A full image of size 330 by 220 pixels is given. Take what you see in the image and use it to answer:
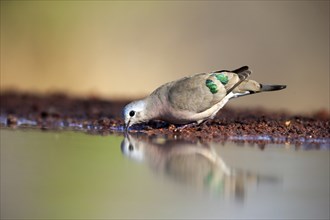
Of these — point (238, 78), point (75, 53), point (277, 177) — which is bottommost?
point (277, 177)

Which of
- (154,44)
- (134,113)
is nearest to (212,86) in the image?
(134,113)

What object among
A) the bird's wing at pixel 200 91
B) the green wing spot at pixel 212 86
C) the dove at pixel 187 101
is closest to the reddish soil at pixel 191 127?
the dove at pixel 187 101

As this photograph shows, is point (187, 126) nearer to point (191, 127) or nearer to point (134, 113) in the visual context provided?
point (191, 127)

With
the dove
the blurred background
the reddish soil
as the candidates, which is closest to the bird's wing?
the dove

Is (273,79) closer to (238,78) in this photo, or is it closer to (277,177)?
(238,78)

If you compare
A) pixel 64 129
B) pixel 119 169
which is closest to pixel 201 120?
pixel 64 129

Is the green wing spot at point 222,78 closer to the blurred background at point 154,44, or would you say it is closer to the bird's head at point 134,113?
the bird's head at point 134,113
